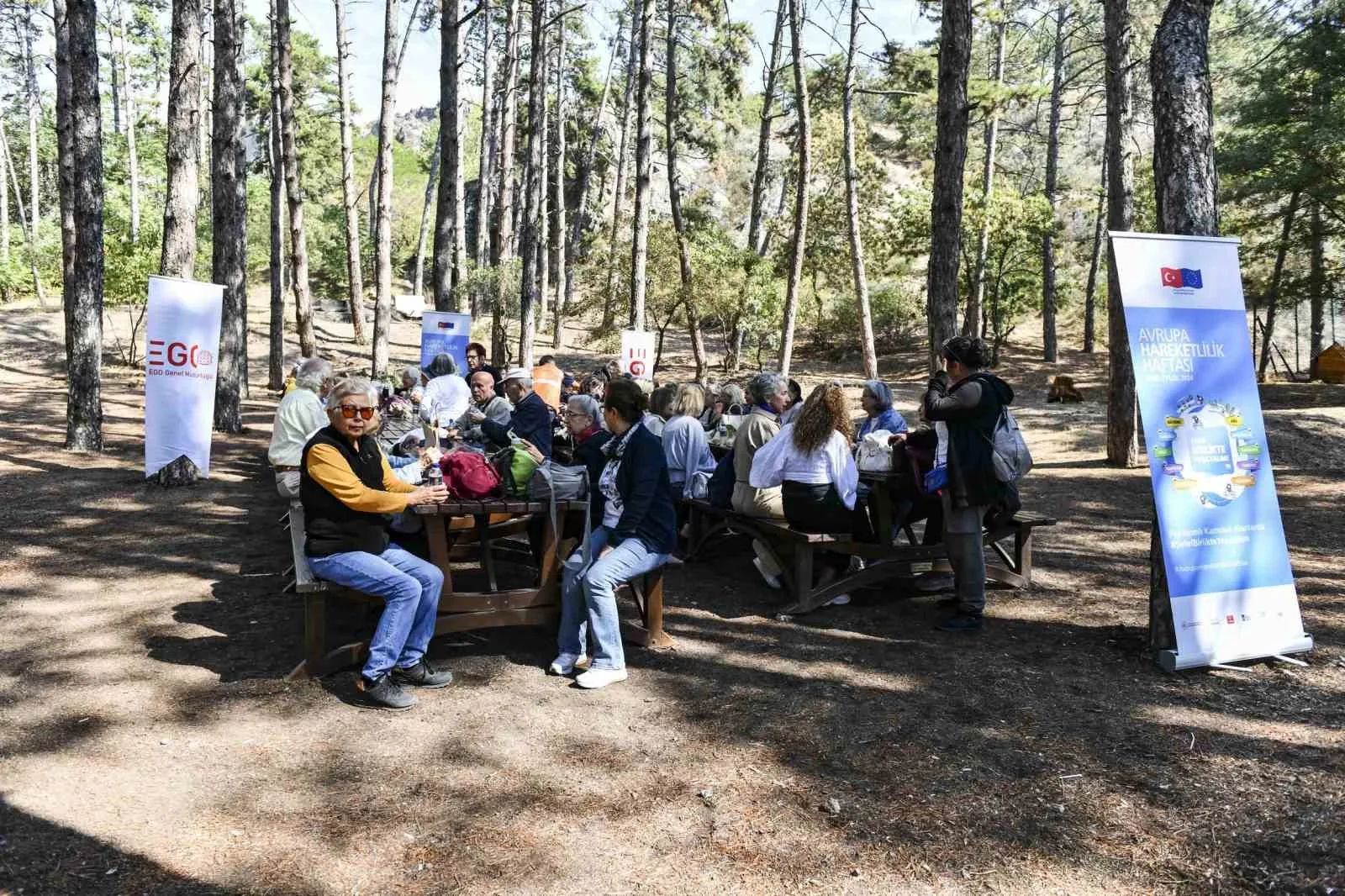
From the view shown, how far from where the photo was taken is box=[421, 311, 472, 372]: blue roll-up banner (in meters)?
16.0

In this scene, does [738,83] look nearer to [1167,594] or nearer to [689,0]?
[689,0]

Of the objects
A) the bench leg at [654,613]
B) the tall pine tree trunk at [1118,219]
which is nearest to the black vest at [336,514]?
the bench leg at [654,613]

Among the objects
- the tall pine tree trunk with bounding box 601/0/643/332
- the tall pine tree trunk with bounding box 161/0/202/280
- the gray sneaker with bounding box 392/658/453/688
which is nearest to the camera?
the gray sneaker with bounding box 392/658/453/688

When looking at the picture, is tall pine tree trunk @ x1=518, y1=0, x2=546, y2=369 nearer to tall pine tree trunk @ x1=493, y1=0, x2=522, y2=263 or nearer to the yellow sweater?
tall pine tree trunk @ x1=493, y1=0, x2=522, y2=263

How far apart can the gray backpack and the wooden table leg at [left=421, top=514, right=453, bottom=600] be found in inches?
119

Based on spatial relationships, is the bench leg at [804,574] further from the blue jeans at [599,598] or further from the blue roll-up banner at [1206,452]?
the blue roll-up banner at [1206,452]

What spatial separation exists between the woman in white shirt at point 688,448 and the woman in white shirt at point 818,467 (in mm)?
1074

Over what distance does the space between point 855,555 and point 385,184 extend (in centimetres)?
1520

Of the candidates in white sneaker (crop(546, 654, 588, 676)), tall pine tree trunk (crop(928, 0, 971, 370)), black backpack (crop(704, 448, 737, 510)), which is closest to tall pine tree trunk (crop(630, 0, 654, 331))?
tall pine tree trunk (crop(928, 0, 971, 370))

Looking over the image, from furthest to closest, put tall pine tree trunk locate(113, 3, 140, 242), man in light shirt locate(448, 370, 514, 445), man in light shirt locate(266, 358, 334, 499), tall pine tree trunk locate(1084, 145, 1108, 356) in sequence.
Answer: tall pine tree trunk locate(113, 3, 140, 242)
tall pine tree trunk locate(1084, 145, 1108, 356)
man in light shirt locate(448, 370, 514, 445)
man in light shirt locate(266, 358, 334, 499)

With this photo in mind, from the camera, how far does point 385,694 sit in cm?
425

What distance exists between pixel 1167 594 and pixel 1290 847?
1768 millimetres

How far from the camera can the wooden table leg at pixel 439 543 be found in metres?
4.82

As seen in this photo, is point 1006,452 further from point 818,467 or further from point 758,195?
point 758,195
